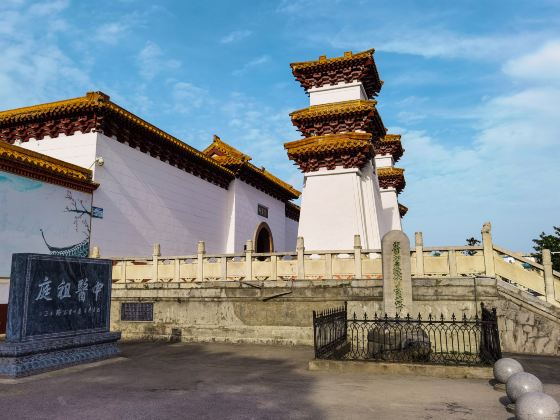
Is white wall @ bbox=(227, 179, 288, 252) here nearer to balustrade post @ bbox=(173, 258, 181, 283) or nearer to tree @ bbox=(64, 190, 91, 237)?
balustrade post @ bbox=(173, 258, 181, 283)

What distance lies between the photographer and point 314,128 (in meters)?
20.1

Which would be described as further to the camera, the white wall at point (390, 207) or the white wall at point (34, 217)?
the white wall at point (390, 207)

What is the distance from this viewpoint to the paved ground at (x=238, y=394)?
5.74 m

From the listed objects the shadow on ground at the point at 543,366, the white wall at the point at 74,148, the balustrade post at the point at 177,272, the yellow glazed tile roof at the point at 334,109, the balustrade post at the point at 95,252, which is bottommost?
the shadow on ground at the point at 543,366

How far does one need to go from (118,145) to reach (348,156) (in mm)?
10052

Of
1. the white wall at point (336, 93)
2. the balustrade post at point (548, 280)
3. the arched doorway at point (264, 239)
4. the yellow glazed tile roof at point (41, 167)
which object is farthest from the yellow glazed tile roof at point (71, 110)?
the balustrade post at point (548, 280)

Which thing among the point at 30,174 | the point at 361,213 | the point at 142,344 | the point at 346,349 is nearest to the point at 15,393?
the point at 142,344

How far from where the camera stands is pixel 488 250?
40.0 ft

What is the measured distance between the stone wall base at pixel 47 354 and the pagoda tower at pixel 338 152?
10.8m

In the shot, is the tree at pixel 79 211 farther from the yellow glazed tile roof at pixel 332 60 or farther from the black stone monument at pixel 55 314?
the yellow glazed tile roof at pixel 332 60

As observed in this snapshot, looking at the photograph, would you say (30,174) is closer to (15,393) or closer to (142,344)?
(142,344)

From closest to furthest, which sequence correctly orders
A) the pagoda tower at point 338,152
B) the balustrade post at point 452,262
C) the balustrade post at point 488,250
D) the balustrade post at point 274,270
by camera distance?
1. the balustrade post at point 488,250
2. the balustrade post at point 452,262
3. the balustrade post at point 274,270
4. the pagoda tower at point 338,152

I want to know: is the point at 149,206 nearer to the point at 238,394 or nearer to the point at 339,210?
the point at 339,210

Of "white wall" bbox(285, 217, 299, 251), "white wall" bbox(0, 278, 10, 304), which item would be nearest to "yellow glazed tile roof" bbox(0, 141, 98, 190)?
"white wall" bbox(0, 278, 10, 304)
